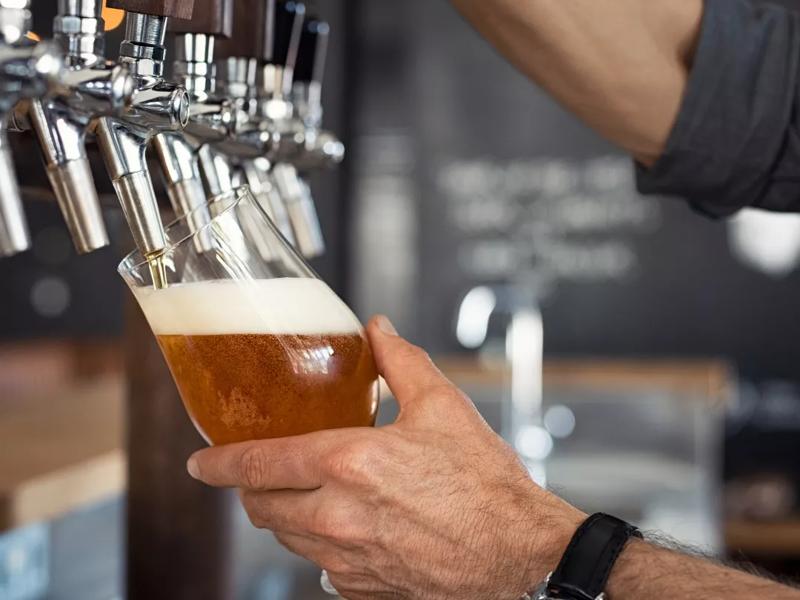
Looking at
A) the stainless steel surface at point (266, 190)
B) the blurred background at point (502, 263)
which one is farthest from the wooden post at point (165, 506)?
the blurred background at point (502, 263)

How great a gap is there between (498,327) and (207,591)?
4615 mm

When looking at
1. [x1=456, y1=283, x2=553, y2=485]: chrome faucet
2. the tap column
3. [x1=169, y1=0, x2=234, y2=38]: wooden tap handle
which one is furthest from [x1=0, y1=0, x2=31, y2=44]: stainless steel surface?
[x1=456, y1=283, x2=553, y2=485]: chrome faucet

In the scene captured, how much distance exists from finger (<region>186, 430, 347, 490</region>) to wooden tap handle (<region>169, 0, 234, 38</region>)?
305 millimetres

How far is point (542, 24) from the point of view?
3.89 ft

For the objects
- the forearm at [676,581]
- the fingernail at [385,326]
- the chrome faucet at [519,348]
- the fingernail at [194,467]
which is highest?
the fingernail at [385,326]

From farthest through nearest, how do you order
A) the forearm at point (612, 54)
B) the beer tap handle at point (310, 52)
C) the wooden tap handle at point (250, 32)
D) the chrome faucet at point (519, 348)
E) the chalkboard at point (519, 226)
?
the chalkboard at point (519, 226) → the chrome faucet at point (519, 348) → the forearm at point (612, 54) → the beer tap handle at point (310, 52) → the wooden tap handle at point (250, 32)

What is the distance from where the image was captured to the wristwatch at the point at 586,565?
0.83m

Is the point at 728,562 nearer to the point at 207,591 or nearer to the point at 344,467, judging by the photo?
the point at 344,467

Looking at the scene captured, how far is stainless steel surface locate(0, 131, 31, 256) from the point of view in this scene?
59 centimetres

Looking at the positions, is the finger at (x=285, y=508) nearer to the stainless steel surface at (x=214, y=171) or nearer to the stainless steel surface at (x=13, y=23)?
the stainless steel surface at (x=214, y=171)

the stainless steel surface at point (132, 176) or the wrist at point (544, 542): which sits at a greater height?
the stainless steel surface at point (132, 176)

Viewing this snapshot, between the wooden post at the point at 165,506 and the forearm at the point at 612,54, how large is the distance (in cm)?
52

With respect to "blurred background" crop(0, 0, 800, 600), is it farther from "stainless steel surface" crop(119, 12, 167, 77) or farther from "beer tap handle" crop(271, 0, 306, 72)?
"stainless steel surface" crop(119, 12, 167, 77)

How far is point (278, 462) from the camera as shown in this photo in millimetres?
778
